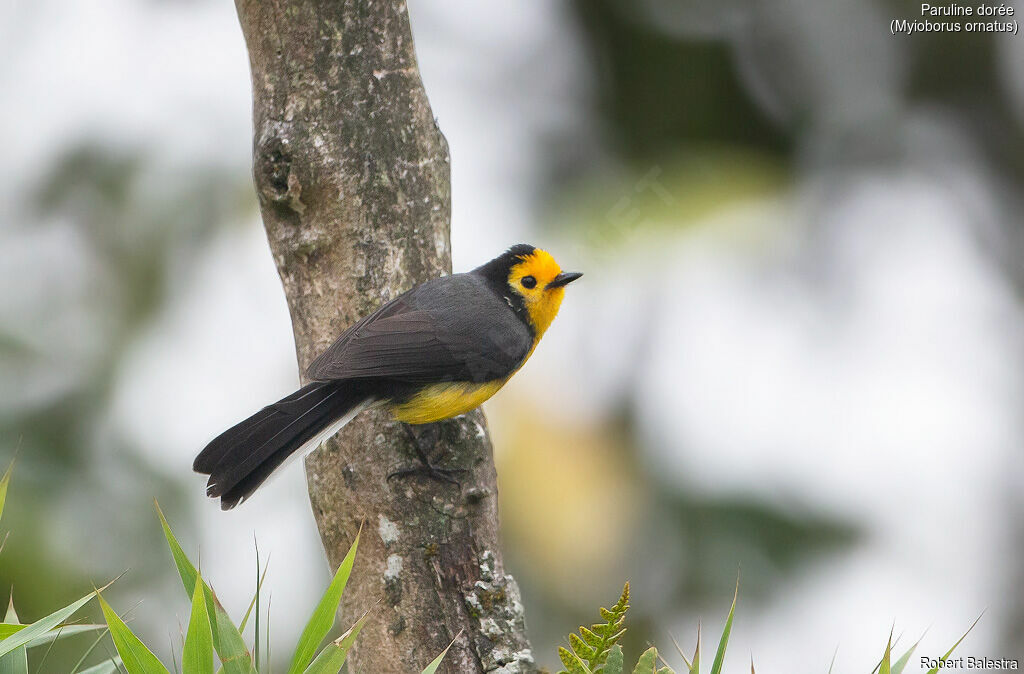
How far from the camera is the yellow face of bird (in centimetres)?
422

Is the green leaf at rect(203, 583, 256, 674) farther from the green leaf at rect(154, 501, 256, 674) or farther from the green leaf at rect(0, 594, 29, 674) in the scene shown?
the green leaf at rect(0, 594, 29, 674)

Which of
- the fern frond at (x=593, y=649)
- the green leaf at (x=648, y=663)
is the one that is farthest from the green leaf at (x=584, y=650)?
the green leaf at (x=648, y=663)

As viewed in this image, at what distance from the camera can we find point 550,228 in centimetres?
734

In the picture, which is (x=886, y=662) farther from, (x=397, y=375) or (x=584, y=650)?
(x=397, y=375)

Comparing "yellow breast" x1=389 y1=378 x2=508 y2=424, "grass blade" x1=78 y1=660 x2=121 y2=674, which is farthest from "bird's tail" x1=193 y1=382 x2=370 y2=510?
"grass blade" x1=78 y1=660 x2=121 y2=674

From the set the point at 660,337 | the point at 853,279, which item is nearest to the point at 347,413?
the point at 660,337

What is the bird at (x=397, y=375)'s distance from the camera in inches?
131

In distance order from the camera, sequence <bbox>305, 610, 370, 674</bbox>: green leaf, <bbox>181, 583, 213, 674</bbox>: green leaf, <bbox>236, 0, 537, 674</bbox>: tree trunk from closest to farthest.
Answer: <bbox>181, 583, 213, 674</bbox>: green leaf → <bbox>305, 610, 370, 674</bbox>: green leaf → <bbox>236, 0, 537, 674</bbox>: tree trunk

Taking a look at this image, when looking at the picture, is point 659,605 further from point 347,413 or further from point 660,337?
point 347,413

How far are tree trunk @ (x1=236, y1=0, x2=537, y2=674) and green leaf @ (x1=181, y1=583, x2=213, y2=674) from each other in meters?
1.06

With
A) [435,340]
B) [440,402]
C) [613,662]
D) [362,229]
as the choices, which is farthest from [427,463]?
[613,662]

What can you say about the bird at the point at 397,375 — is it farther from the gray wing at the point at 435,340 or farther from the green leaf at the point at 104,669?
the green leaf at the point at 104,669

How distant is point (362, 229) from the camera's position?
3521 mm

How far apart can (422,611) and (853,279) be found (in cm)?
579
